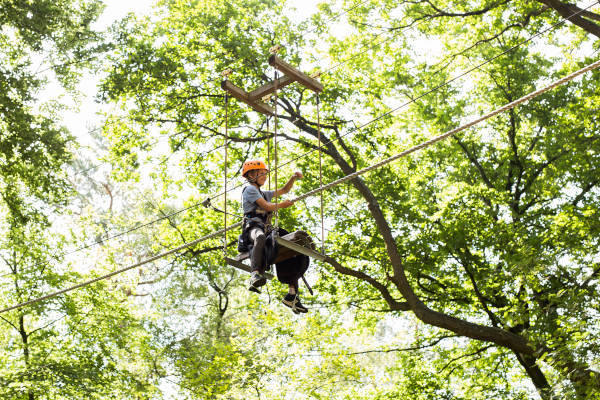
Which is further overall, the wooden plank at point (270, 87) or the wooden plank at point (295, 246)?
the wooden plank at point (270, 87)

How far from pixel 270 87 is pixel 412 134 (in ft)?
31.1

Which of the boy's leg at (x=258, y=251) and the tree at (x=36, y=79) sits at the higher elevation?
the tree at (x=36, y=79)

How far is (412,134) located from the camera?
16359mm

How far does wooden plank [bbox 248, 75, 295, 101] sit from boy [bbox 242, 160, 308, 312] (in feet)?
2.78

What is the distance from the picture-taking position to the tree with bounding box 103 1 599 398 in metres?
13.8

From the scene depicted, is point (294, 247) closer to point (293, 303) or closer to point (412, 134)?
point (293, 303)

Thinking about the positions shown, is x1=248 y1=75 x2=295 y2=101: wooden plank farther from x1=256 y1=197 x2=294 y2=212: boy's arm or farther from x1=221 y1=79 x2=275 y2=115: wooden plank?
x1=256 y1=197 x2=294 y2=212: boy's arm

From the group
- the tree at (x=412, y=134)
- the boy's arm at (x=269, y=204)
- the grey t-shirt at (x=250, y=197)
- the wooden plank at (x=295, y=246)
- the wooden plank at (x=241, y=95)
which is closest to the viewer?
the wooden plank at (x=295, y=246)

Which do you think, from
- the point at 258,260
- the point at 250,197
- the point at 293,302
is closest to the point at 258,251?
Result: the point at 258,260

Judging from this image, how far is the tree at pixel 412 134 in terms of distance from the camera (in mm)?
13758

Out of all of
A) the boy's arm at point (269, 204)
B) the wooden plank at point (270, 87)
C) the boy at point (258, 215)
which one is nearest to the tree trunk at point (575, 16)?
the wooden plank at point (270, 87)

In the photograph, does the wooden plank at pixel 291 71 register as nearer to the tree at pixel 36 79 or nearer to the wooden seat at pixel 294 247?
the wooden seat at pixel 294 247

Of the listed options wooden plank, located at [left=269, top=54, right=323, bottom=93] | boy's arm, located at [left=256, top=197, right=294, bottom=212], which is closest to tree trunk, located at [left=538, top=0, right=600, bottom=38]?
wooden plank, located at [left=269, top=54, right=323, bottom=93]

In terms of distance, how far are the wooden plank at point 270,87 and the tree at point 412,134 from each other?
564 centimetres
